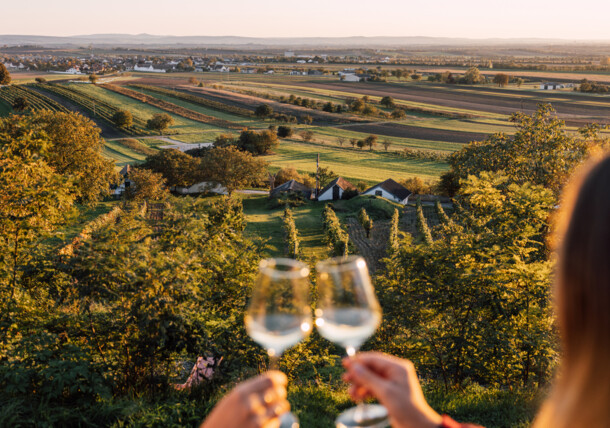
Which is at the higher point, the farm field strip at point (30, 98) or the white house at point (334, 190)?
the farm field strip at point (30, 98)

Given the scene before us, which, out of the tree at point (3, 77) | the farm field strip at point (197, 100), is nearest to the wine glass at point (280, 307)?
the farm field strip at point (197, 100)

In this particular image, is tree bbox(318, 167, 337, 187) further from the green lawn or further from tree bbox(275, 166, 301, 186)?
the green lawn

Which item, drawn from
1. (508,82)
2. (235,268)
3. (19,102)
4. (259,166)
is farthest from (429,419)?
(508,82)

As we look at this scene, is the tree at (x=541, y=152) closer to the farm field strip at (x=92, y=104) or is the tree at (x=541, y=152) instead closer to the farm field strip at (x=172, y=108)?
the farm field strip at (x=92, y=104)

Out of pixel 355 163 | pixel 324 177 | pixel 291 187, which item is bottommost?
pixel 291 187

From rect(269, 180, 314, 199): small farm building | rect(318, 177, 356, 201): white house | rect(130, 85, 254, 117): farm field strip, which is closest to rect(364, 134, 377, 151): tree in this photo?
rect(269, 180, 314, 199): small farm building

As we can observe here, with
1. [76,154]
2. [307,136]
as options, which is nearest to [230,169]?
[76,154]

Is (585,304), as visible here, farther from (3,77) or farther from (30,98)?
(3,77)
